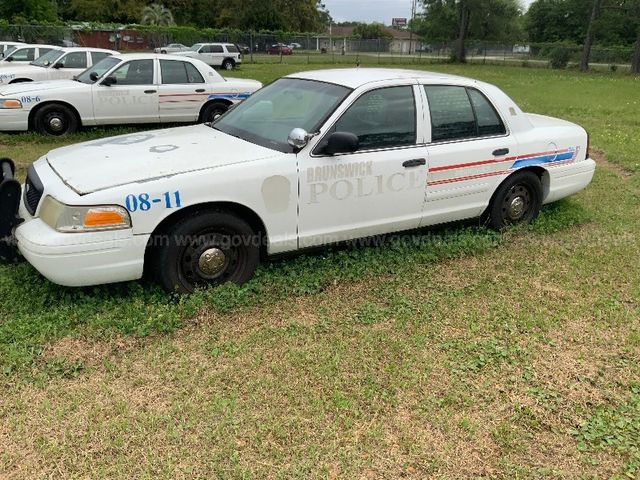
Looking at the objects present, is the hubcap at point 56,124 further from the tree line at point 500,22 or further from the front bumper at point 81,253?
the tree line at point 500,22

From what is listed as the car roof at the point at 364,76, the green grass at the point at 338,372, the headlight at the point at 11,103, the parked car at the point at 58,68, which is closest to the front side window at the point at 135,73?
the headlight at the point at 11,103

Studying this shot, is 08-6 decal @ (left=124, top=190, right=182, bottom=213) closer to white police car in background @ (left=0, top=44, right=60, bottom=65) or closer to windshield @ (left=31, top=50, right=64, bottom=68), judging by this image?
windshield @ (left=31, top=50, right=64, bottom=68)

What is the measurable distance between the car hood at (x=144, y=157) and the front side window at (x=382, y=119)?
2.25 ft

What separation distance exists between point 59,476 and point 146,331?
1141mm

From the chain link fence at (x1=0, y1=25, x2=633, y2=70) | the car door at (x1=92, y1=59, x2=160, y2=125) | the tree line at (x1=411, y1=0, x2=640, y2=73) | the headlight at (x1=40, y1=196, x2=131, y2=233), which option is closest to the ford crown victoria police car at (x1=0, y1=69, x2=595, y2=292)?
the headlight at (x1=40, y1=196, x2=131, y2=233)

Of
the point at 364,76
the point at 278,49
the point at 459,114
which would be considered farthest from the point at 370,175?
the point at 278,49

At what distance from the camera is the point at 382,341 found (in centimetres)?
345

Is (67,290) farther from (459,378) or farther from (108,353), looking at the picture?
(459,378)

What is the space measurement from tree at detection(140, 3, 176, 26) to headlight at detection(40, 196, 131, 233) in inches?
2331

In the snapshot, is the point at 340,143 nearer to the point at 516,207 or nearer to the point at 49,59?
the point at 516,207

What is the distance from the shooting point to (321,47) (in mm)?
46219

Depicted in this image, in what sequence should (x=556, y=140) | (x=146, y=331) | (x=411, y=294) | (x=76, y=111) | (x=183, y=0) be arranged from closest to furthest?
(x=146, y=331), (x=411, y=294), (x=556, y=140), (x=76, y=111), (x=183, y=0)

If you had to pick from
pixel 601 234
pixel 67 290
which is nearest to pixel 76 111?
pixel 67 290

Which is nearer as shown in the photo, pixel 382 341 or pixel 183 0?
pixel 382 341
